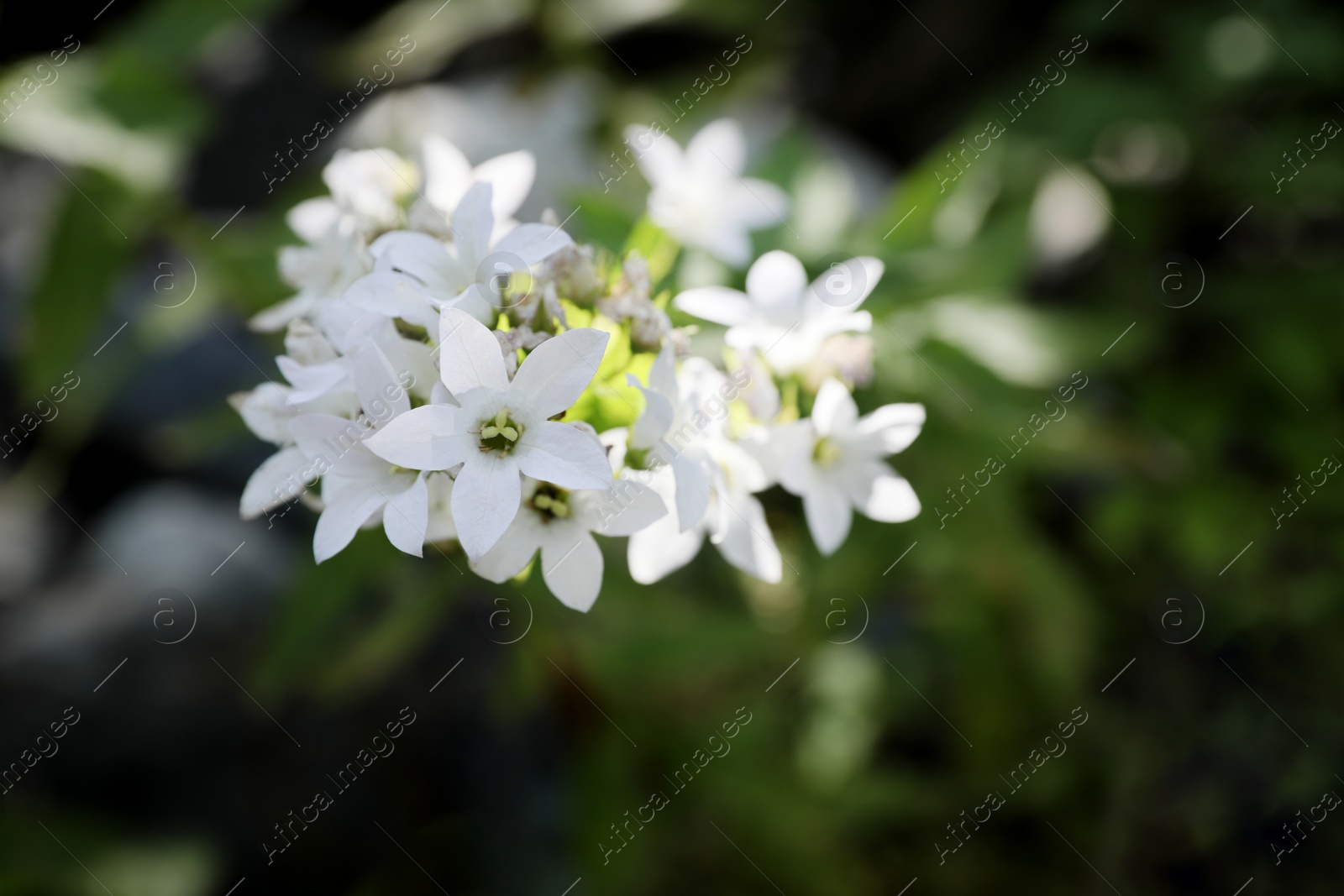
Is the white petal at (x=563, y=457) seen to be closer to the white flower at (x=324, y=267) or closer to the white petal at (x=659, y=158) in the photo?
the white flower at (x=324, y=267)

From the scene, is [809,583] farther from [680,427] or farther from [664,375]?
[664,375]

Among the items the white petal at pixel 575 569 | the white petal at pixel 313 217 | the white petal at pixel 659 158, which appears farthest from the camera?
the white petal at pixel 659 158

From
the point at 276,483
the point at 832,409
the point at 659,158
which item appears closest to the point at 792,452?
the point at 832,409

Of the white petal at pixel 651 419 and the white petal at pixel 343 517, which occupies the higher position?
the white petal at pixel 343 517

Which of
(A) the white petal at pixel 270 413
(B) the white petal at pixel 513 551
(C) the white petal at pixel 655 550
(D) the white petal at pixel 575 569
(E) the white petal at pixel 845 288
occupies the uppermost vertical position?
(A) the white petal at pixel 270 413

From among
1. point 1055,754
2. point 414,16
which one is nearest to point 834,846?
point 1055,754

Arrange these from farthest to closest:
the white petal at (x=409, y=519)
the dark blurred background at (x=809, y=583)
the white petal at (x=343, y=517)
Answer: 1. the dark blurred background at (x=809, y=583)
2. the white petal at (x=343, y=517)
3. the white petal at (x=409, y=519)

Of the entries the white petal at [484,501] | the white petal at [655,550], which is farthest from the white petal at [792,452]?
the white petal at [484,501]
